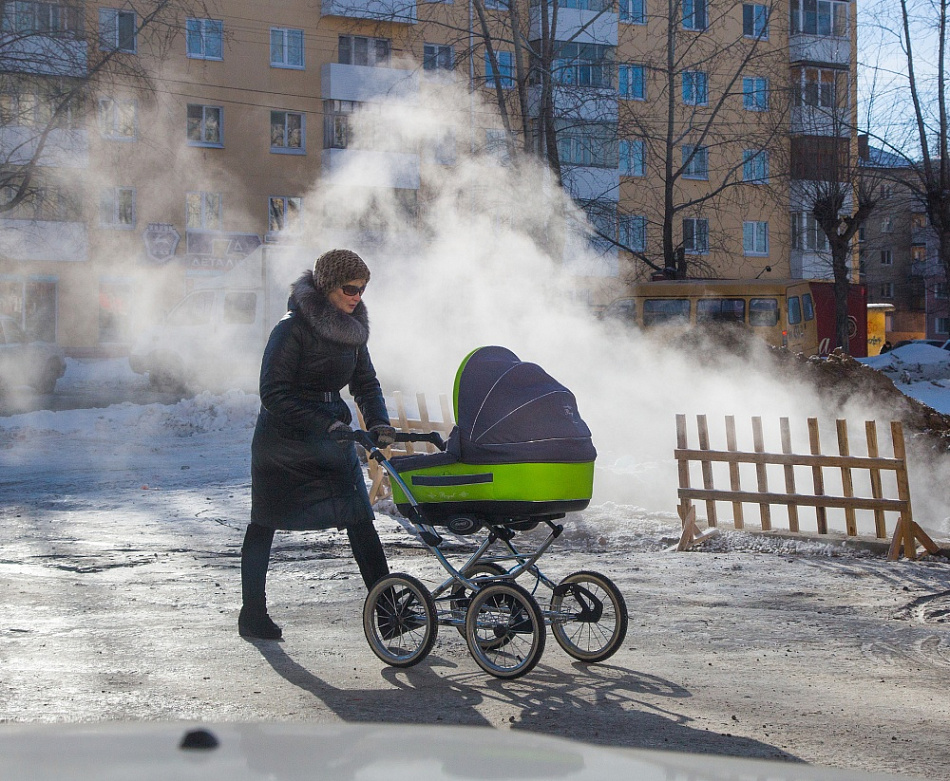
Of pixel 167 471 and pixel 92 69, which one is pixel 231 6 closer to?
pixel 92 69

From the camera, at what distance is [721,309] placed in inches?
1014

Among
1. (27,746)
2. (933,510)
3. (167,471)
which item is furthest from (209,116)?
(27,746)

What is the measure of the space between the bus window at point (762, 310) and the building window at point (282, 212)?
A: 53.3 ft

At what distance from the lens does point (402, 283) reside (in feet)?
68.6

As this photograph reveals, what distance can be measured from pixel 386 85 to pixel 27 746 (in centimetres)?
3556

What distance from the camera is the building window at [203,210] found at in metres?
35.8

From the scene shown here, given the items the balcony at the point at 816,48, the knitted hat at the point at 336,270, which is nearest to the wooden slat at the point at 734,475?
the knitted hat at the point at 336,270

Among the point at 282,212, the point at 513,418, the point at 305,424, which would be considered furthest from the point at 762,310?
the point at 513,418

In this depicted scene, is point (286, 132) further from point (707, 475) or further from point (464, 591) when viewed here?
point (464, 591)

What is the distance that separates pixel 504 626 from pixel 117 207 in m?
32.5

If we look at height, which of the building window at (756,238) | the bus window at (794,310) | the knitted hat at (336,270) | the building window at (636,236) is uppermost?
the building window at (756,238)

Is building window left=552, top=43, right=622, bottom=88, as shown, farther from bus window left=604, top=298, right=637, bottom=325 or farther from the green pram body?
the green pram body

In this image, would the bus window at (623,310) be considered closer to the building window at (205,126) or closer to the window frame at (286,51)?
the building window at (205,126)

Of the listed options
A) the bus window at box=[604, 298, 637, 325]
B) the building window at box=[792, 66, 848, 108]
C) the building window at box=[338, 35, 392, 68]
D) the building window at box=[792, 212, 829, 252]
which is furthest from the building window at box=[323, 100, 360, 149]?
the building window at box=[792, 212, 829, 252]
